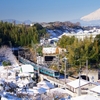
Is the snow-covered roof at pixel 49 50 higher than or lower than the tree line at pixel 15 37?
lower

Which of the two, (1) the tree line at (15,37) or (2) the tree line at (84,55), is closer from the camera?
(2) the tree line at (84,55)

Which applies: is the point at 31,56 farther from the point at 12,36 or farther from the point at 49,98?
the point at 49,98

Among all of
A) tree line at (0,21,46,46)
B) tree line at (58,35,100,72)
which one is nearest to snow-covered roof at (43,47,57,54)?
tree line at (58,35,100,72)

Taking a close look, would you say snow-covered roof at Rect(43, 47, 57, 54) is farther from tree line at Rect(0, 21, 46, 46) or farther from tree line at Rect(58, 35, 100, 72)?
tree line at Rect(0, 21, 46, 46)

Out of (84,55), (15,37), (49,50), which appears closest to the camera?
(84,55)

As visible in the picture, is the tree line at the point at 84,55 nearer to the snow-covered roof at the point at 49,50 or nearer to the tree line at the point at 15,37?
the snow-covered roof at the point at 49,50

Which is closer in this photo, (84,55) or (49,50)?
(84,55)

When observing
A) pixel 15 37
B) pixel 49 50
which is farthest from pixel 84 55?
pixel 15 37

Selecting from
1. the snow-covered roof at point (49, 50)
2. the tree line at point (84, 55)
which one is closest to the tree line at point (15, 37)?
the snow-covered roof at point (49, 50)

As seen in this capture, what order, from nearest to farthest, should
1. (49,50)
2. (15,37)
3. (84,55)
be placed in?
(84,55)
(49,50)
(15,37)

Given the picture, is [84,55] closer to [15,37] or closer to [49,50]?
[49,50]

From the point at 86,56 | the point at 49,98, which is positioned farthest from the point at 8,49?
the point at 49,98

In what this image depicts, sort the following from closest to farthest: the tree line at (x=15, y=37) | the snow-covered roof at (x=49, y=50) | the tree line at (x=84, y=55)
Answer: the tree line at (x=84, y=55) < the snow-covered roof at (x=49, y=50) < the tree line at (x=15, y=37)

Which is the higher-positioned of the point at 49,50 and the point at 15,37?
the point at 15,37
